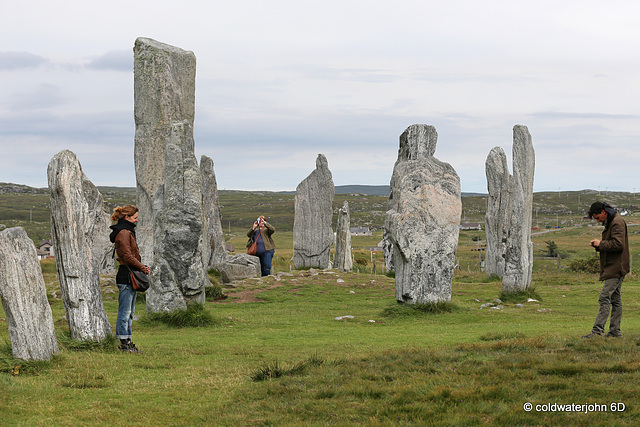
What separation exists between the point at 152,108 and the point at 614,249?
16231 mm

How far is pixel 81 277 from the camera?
1134cm

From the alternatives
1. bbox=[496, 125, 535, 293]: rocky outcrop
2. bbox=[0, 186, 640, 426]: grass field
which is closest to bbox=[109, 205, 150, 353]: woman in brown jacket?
bbox=[0, 186, 640, 426]: grass field

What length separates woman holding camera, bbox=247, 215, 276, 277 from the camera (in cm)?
2652

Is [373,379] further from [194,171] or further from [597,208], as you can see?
[194,171]

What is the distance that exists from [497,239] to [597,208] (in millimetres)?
16335

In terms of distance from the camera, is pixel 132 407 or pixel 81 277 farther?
pixel 81 277

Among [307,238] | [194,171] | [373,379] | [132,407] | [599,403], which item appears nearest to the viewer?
[599,403]

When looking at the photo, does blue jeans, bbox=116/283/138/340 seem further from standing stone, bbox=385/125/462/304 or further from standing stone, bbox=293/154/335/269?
standing stone, bbox=293/154/335/269

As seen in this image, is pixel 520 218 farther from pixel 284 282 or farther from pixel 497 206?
pixel 284 282

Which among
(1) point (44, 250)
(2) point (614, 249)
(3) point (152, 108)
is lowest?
(1) point (44, 250)

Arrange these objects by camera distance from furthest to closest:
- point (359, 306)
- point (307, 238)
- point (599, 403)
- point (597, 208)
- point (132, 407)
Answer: point (307, 238) < point (359, 306) < point (597, 208) < point (132, 407) < point (599, 403)

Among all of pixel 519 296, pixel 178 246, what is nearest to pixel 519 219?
pixel 519 296

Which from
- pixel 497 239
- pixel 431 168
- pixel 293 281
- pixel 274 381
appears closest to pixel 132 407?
pixel 274 381

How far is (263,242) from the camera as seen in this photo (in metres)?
26.8
